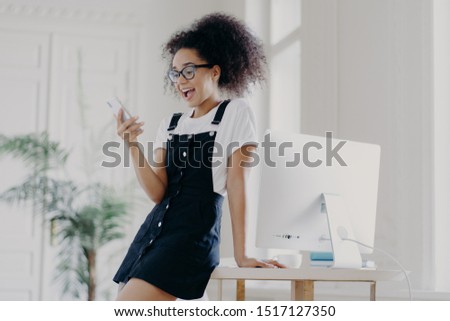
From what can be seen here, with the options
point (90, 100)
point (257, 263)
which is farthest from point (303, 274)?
point (90, 100)

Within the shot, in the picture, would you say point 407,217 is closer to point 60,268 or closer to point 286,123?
point 286,123

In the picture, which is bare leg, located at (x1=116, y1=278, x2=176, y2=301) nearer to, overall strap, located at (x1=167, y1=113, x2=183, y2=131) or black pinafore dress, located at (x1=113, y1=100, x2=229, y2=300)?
black pinafore dress, located at (x1=113, y1=100, x2=229, y2=300)

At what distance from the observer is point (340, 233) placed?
237 cm

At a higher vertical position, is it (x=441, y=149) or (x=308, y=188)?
(x=441, y=149)

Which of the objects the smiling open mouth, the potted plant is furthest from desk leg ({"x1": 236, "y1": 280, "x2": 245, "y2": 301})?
the potted plant

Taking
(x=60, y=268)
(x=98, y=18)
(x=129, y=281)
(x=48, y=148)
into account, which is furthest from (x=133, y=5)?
(x=129, y=281)

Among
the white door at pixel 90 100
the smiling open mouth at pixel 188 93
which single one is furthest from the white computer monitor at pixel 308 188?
the white door at pixel 90 100

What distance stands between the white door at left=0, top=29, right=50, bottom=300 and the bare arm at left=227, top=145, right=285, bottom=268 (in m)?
3.49

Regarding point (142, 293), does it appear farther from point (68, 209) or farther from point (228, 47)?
point (68, 209)

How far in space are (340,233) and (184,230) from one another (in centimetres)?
50

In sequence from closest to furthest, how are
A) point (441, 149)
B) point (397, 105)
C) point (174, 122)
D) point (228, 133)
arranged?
point (228, 133), point (174, 122), point (441, 149), point (397, 105)

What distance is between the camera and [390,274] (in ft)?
7.31

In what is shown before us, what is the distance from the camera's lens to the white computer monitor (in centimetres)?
230
